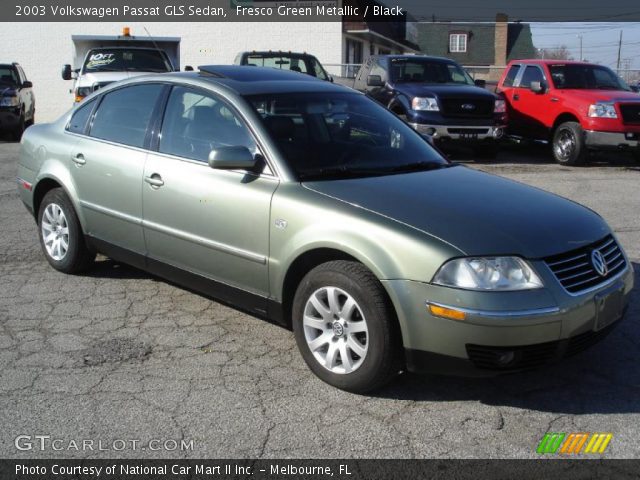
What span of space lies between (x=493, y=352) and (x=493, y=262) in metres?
0.43

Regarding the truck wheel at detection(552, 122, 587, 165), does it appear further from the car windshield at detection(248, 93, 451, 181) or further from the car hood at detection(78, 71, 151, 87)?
the car windshield at detection(248, 93, 451, 181)

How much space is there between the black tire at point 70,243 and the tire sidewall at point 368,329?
240 centimetres

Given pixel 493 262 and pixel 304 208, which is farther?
pixel 304 208

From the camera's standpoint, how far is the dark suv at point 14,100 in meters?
15.8

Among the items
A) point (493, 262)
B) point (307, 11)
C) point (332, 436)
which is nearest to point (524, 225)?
point (493, 262)

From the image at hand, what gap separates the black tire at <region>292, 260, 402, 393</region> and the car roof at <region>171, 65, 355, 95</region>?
148 centimetres

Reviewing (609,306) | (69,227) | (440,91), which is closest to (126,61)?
(440,91)

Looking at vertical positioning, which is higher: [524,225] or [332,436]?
[524,225]

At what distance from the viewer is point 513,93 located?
46.4 feet

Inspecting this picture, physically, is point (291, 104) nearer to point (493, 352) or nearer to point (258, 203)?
point (258, 203)

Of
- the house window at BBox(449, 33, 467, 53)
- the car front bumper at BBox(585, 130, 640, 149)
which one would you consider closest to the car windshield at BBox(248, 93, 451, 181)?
the car front bumper at BBox(585, 130, 640, 149)

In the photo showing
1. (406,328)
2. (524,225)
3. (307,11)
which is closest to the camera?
(406,328)

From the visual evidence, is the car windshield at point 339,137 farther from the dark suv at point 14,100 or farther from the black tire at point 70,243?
the dark suv at point 14,100

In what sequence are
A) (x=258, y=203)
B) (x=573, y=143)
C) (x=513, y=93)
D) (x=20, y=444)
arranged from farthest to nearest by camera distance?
(x=513, y=93), (x=573, y=143), (x=258, y=203), (x=20, y=444)
